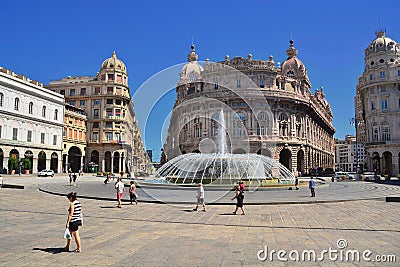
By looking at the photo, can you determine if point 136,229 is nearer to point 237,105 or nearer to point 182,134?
point 237,105

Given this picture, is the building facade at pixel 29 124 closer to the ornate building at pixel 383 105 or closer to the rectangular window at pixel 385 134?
the ornate building at pixel 383 105

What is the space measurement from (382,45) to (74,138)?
61.0 m

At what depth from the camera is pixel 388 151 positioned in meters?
56.9

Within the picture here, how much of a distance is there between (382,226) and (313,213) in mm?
3132

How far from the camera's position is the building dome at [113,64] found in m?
70.8

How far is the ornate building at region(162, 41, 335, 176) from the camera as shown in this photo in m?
57.4

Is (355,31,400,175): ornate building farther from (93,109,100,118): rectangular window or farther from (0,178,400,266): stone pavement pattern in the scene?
(93,109,100,118): rectangular window

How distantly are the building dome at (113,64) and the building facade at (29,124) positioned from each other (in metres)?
14.3

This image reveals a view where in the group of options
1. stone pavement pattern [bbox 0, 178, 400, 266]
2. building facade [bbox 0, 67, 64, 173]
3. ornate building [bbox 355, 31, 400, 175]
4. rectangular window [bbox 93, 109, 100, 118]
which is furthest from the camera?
rectangular window [bbox 93, 109, 100, 118]

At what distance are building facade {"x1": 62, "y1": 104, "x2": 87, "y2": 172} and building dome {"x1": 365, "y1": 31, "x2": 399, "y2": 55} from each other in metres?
58.1

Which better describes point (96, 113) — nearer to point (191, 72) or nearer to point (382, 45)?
point (191, 72)

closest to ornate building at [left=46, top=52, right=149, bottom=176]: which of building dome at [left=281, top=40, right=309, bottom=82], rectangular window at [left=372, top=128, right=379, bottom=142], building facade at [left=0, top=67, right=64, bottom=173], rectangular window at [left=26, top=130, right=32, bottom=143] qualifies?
building facade at [left=0, top=67, right=64, bottom=173]

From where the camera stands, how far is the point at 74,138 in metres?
64.0

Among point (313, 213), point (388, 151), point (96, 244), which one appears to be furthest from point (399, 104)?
point (96, 244)
